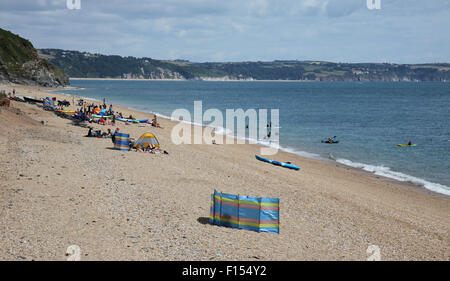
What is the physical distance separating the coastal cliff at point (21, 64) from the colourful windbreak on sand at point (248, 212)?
99879 mm

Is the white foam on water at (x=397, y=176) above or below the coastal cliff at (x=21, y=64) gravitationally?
below

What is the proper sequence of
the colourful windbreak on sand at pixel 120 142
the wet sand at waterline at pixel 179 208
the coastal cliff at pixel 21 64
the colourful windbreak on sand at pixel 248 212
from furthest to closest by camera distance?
the coastal cliff at pixel 21 64, the colourful windbreak on sand at pixel 120 142, the colourful windbreak on sand at pixel 248 212, the wet sand at waterline at pixel 179 208

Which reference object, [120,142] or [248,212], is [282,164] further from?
[248,212]

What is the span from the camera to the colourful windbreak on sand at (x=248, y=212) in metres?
13.8

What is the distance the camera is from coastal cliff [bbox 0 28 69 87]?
336 feet

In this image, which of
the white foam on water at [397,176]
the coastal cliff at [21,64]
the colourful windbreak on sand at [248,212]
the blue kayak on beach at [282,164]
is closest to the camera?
the colourful windbreak on sand at [248,212]

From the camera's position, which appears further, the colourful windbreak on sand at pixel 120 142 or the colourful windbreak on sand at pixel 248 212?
the colourful windbreak on sand at pixel 120 142

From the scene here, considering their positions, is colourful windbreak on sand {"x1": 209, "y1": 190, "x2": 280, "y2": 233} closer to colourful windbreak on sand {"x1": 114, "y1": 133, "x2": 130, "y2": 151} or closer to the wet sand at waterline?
the wet sand at waterline

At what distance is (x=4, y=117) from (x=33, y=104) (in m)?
18.8

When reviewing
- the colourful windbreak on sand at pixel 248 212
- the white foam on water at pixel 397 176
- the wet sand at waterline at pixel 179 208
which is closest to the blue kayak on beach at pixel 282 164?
the wet sand at waterline at pixel 179 208

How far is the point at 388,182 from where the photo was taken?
2612cm

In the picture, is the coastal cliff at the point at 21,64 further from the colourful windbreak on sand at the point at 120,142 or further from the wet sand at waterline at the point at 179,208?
the wet sand at waterline at the point at 179,208
